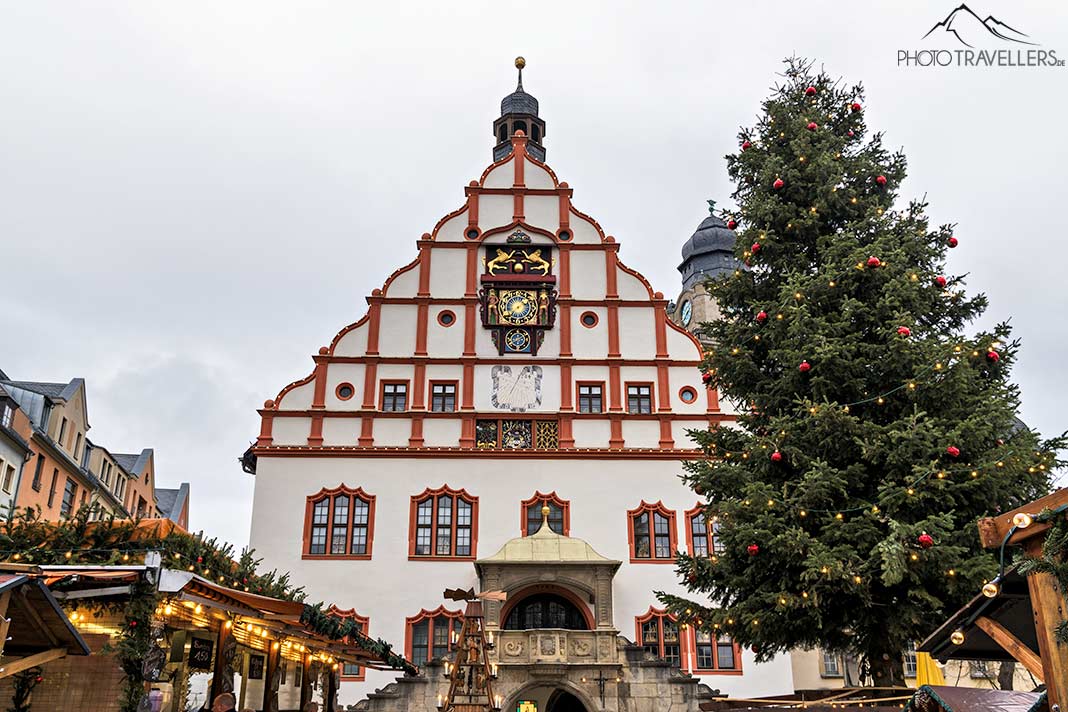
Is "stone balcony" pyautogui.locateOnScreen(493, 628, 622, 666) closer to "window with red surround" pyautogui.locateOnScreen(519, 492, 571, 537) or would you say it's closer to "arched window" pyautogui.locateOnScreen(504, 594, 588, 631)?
"arched window" pyautogui.locateOnScreen(504, 594, 588, 631)

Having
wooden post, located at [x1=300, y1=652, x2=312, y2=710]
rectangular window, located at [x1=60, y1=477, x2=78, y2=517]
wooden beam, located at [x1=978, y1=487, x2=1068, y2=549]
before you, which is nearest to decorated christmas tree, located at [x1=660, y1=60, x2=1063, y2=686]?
wooden beam, located at [x1=978, y1=487, x2=1068, y2=549]

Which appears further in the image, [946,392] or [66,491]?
[66,491]

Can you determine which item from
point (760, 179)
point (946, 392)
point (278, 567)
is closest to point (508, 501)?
point (278, 567)

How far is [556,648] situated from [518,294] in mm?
10502

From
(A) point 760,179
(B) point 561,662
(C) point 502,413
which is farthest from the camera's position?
(C) point 502,413

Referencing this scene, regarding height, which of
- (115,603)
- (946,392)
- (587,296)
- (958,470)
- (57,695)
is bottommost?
(57,695)

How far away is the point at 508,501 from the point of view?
24578 mm

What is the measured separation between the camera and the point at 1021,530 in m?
5.27

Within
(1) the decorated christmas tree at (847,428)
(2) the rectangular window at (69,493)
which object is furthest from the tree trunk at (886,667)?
(2) the rectangular window at (69,493)

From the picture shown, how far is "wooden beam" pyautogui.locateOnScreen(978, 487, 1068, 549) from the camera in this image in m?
5.02

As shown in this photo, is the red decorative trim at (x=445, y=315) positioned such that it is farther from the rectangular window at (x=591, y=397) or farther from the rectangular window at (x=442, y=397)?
the rectangular window at (x=591, y=397)

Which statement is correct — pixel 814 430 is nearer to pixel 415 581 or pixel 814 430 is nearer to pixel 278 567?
pixel 415 581

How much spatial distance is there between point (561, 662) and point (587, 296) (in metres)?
10.8

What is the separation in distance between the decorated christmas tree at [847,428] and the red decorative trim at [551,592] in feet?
32.7
